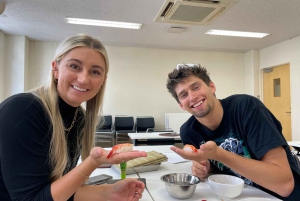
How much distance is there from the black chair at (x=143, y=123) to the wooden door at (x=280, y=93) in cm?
314

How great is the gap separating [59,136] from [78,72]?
270 mm

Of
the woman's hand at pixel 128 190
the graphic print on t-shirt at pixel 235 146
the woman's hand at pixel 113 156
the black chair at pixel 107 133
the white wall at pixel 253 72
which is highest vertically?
the white wall at pixel 253 72

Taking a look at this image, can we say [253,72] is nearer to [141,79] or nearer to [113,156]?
[141,79]

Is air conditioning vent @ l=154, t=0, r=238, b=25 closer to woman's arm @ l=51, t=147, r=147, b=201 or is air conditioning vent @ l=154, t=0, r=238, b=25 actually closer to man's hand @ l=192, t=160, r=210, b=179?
man's hand @ l=192, t=160, r=210, b=179

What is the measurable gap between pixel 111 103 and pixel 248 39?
11.8 ft

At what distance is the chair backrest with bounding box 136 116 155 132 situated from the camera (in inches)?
206

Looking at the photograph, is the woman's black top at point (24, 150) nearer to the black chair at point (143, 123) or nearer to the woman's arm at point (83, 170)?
the woman's arm at point (83, 170)

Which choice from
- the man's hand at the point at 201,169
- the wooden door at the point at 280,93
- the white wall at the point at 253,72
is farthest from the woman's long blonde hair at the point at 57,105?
the white wall at the point at 253,72

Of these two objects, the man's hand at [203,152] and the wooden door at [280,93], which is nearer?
the man's hand at [203,152]

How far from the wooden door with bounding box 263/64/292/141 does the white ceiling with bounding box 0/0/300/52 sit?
2.46 ft

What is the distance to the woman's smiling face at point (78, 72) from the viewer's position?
90 cm

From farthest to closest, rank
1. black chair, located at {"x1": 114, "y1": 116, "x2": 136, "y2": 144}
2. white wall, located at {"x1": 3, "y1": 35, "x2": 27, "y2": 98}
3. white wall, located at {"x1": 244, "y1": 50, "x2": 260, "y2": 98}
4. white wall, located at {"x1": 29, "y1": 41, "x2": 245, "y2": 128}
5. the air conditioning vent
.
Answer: white wall, located at {"x1": 244, "y1": 50, "x2": 260, "y2": 98}, white wall, located at {"x1": 29, "y1": 41, "x2": 245, "y2": 128}, black chair, located at {"x1": 114, "y1": 116, "x2": 136, "y2": 144}, white wall, located at {"x1": 3, "y1": 35, "x2": 27, "y2": 98}, the air conditioning vent

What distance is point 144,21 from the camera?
387 cm

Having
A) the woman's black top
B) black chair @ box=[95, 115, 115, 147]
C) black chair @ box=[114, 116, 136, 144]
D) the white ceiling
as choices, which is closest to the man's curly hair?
the woman's black top
